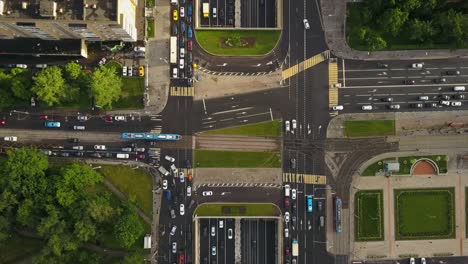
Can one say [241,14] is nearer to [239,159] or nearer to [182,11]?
[182,11]

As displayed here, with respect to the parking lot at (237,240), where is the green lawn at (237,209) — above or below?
above

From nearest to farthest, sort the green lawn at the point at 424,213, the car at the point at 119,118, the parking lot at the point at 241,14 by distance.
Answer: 1. the car at the point at 119,118
2. the green lawn at the point at 424,213
3. the parking lot at the point at 241,14

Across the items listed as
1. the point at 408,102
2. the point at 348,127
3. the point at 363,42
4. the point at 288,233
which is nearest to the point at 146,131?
the point at 288,233

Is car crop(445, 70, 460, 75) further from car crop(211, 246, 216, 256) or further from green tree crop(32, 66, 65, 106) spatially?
green tree crop(32, 66, 65, 106)

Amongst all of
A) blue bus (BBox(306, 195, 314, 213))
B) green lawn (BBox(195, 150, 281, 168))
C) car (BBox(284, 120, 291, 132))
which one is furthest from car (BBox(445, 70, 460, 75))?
green lawn (BBox(195, 150, 281, 168))

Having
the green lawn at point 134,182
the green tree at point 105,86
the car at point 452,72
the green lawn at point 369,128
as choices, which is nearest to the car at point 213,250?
the green lawn at point 134,182

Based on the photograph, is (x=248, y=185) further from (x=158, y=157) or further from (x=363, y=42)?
(x=363, y=42)

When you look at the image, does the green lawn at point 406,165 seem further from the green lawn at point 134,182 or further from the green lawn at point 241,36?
the green lawn at point 134,182
